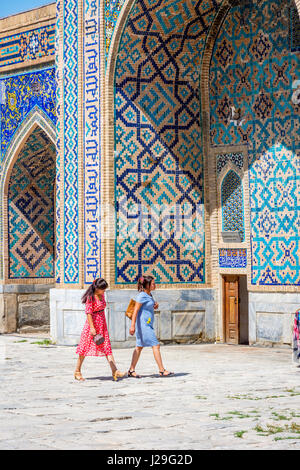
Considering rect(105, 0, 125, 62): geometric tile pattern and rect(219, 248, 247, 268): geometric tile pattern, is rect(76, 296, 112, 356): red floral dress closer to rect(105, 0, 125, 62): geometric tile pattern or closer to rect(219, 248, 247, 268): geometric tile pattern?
rect(219, 248, 247, 268): geometric tile pattern

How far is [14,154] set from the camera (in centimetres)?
1606

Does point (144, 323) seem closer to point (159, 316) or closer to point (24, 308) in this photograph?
point (159, 316)

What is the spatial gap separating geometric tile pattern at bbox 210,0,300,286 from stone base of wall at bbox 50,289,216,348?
1114mm

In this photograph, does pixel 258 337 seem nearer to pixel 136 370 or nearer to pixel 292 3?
pixel 136 370

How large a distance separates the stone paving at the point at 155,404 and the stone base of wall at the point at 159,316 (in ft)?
3.79

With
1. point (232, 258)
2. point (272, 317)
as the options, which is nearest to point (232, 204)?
point (232, 258)

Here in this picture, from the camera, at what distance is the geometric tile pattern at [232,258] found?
520 inches

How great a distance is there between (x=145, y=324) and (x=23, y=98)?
25.1ft

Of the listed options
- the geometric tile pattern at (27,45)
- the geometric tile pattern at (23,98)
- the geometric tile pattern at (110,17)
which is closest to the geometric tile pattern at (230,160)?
the geometric tile pattern at (110,17)

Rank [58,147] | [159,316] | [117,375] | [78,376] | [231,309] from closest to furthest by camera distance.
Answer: [117,375], [78,376], [159,316], [231,309], [58,147]

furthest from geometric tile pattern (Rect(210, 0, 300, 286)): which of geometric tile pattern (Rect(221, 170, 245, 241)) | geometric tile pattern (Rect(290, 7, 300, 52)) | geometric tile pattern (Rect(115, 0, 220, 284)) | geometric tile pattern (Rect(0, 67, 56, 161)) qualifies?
geometric tile pattern (Rect(0, 67, 56, 161))

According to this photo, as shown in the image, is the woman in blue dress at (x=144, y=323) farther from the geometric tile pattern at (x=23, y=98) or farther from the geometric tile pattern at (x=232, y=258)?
the geometric tile pattern at (x=23, y=98)

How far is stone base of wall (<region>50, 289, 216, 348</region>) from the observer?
12938mm

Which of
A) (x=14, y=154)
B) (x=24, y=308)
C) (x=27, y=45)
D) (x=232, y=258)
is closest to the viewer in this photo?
(x=232, y=258)
